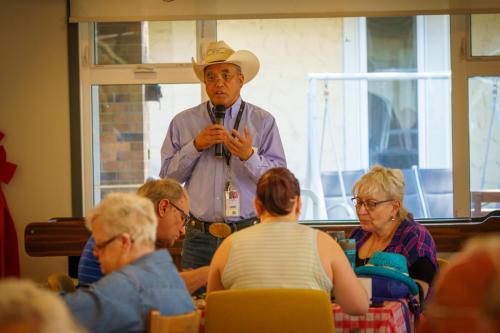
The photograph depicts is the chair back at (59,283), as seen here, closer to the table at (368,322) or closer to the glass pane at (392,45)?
the table at (368,322)

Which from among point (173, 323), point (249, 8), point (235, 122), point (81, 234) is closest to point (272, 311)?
point (173, 323)

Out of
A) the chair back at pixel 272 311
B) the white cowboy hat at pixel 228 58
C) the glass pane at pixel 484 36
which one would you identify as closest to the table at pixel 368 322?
the chair back at pixel 272 311

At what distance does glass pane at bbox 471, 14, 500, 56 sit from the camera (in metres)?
6.83

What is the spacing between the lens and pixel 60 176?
6832mm

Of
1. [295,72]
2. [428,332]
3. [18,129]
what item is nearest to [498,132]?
[295,72]

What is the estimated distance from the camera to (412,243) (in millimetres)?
3973

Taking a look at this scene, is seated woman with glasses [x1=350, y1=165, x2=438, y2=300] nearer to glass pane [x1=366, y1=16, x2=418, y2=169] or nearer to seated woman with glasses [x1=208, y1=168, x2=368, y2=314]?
seated woman with glasses [x1=208, y1=168, x2=368, y2=314]

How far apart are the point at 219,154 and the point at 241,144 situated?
0.23 meters

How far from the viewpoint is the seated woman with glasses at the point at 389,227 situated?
395 centimetres

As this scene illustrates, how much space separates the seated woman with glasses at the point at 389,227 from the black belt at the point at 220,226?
2.04ft

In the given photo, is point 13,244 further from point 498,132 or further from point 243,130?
point 498,132

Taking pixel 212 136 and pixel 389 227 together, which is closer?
pixel 389 227

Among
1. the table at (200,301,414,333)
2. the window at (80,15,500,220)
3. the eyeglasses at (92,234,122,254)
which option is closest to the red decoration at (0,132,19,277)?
the window at (80,15,500,220)

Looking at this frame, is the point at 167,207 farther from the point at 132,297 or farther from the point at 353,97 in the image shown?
the point at 353,97
